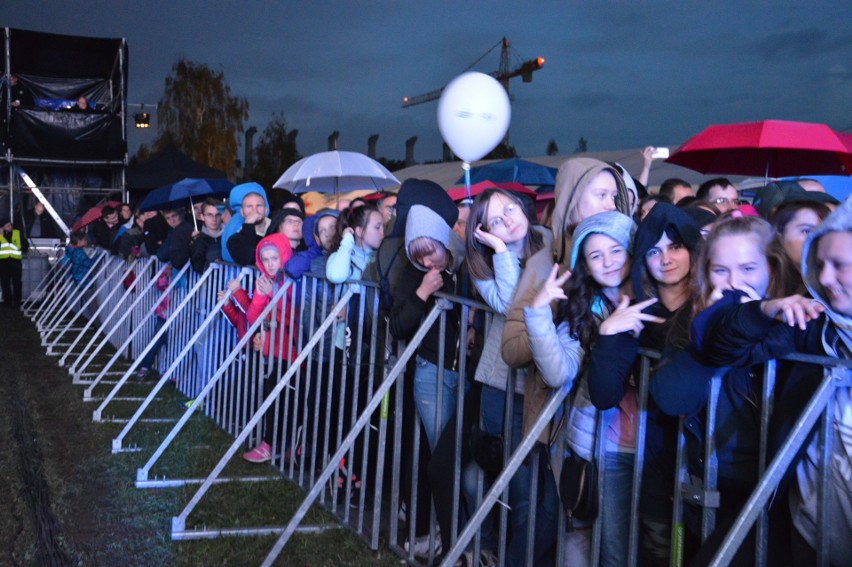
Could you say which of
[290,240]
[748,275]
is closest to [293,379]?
[290,240]

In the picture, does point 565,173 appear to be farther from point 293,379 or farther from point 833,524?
point 293,379

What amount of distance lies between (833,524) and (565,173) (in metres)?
2.02

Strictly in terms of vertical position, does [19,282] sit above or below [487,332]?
below

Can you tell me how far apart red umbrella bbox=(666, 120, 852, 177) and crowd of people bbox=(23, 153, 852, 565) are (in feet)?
3.91

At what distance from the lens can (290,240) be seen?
24.1ft

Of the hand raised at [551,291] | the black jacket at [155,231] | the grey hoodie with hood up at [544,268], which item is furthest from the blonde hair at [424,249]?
the black jacket at [155,231]

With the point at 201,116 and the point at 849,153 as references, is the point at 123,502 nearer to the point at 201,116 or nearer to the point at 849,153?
the point at 849,153

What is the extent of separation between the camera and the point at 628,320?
3148 mm

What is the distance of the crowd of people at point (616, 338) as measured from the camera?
2.69m

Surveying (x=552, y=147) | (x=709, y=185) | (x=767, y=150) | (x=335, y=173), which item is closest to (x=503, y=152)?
(x=552, y=147)

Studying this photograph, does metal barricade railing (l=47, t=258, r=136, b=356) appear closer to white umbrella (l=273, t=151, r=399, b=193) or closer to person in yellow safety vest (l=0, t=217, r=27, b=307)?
white umbrella (l=273, t=151, r=399, b=193)

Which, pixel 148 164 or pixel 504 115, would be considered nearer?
pixel 504 115

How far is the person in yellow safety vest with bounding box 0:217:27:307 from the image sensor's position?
1820 centimetres

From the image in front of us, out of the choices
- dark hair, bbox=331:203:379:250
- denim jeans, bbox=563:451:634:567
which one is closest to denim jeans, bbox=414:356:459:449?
denim jeans, bbox=563:451:634:567
